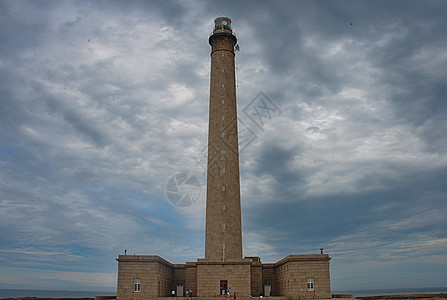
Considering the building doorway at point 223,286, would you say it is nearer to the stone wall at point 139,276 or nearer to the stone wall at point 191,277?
the stone wall at point 139,276

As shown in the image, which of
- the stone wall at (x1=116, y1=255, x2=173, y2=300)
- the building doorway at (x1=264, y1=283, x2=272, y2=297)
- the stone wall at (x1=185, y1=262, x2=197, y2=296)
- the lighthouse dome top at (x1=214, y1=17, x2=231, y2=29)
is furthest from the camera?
the lighthouse dome top at (x1=214, y1=17, x2=231, y2=29)

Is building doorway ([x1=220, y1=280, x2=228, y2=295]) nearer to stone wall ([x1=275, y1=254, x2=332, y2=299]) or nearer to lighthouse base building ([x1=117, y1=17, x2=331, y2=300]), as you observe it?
lighthouse base building ([x1=117, y1=17, x2=331, y2=300])

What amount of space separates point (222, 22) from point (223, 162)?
20.3 meters

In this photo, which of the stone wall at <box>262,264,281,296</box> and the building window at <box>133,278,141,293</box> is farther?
the stone wall at <box>262,264,281,296</box>

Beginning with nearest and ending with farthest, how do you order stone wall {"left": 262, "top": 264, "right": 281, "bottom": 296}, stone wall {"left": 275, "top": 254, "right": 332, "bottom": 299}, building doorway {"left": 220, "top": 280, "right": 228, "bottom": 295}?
stone wall {"left": 275, "top": 254, "right": 332, "bottom": 299}
building doorway {"left": 220, "top": 280, "right": 228, "bottom": 295}
stone wall {"left": 262, "top": 264, "right": 281, "bottom": 296}

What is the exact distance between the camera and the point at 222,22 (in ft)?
176

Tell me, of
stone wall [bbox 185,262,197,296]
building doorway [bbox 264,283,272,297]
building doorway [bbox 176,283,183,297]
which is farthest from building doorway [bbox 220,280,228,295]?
building doorway [bbox 264,283,272,297]

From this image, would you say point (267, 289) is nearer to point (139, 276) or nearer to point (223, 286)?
point (223, 286)

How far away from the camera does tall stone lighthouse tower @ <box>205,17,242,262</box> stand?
44.8 meters

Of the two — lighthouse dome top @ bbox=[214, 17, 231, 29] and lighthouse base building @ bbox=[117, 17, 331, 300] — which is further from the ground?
lighthouse dome top @ bbox=[214, 17, 231, 29]

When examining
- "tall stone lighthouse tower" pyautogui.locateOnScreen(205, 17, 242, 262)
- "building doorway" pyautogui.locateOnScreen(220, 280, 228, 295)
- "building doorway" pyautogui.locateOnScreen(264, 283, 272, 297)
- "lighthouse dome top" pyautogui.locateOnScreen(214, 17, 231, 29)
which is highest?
"lighthouse dome top" pyautogui.locateOnScreen(214, 17, 231, 29)

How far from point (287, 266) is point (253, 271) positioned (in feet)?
25.5

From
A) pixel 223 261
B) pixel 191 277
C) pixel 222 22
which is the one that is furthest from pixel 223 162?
pixel 222 22

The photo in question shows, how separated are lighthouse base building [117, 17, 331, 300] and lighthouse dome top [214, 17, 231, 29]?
0.15m
